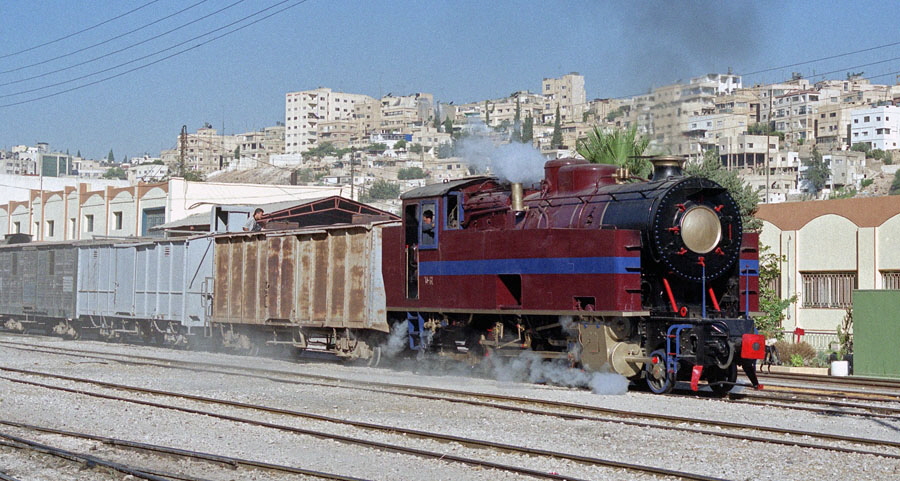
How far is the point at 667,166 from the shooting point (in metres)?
16.3

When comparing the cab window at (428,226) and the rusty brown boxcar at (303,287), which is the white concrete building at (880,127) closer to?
the rusty brown boxcar at (303,287)

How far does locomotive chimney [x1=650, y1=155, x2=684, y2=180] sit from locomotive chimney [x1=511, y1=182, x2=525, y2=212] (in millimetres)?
2574

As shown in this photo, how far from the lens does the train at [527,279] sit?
596 inches

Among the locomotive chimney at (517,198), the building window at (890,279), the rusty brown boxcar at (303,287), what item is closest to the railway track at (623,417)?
the rusty brown boxcar at (303,287)

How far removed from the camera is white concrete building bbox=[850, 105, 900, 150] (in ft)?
537

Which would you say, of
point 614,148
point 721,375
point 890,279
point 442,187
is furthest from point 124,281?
point 890,279

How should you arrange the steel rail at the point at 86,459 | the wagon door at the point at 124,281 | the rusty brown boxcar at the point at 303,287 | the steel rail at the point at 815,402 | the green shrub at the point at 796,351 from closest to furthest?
the steel rail at the point at 86,459
the steel rail at the point at 815,402
the rusty brown boxcar at the point at 303,287
the green shrub at the point at 796,351
the wagon door at the point at 124,281

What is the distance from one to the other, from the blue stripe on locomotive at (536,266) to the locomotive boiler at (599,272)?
0.07 feet

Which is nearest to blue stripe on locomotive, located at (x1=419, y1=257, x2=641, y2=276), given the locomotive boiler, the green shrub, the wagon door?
the locomotive boiler

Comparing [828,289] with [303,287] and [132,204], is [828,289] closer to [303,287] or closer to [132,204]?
[303,287]

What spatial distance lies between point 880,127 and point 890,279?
153093mm

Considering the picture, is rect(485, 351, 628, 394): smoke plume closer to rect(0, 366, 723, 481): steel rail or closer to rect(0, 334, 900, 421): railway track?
rect(0, 334, 900, 421): railway track

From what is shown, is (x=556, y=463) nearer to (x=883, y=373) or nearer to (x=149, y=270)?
(x=883, y=373)

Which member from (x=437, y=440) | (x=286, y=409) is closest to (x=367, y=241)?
(x=286, y=409)
